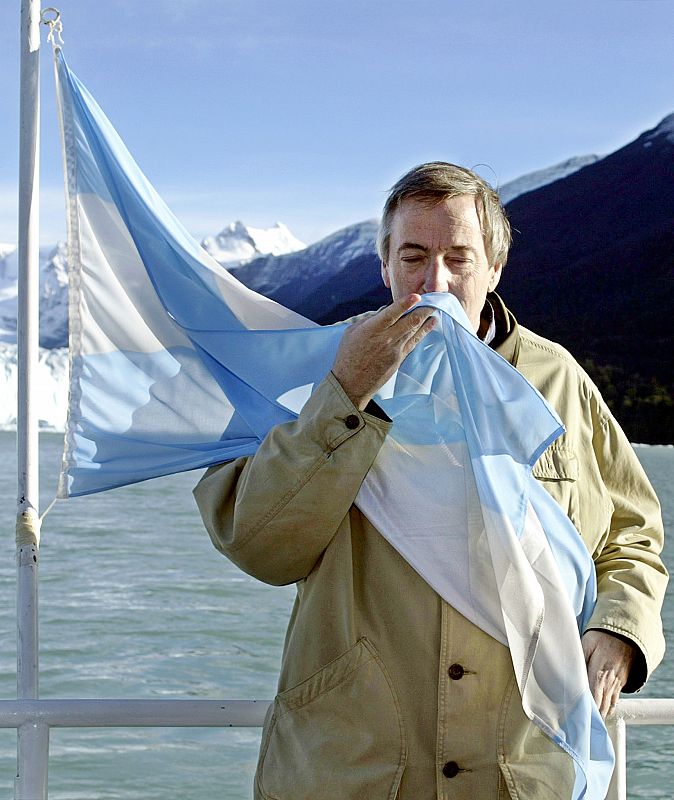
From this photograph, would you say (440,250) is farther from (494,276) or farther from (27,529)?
(27,529)

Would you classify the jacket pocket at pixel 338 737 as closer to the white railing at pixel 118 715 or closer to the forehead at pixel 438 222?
the white railing at pixel 118 715

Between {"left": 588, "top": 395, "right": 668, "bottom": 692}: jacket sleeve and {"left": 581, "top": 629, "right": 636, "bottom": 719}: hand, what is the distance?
0.01 meters

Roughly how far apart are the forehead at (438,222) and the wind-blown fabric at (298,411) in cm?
11

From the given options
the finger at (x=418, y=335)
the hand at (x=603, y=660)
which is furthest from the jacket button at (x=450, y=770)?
the finger at (x=418, y=335)

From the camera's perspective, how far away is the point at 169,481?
36.1 metres

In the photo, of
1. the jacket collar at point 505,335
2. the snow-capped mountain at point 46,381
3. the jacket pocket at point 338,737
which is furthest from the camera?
the snow-capped mountain at point 46,381

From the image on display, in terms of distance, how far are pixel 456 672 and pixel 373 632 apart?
12 cm

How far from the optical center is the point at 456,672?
1.30 metres

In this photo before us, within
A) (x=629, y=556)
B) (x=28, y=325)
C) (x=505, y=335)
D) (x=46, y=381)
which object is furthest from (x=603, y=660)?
(x=46, y=381)

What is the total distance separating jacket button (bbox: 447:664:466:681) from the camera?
4.25 feet

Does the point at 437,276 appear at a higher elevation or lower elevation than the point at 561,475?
higher

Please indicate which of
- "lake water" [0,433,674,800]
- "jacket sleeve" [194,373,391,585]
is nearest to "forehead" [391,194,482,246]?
"jacket sleeve" [194,373,391,585]

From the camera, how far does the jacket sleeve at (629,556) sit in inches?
54.5

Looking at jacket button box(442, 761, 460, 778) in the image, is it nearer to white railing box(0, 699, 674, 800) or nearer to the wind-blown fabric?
the wind-blown fabric
